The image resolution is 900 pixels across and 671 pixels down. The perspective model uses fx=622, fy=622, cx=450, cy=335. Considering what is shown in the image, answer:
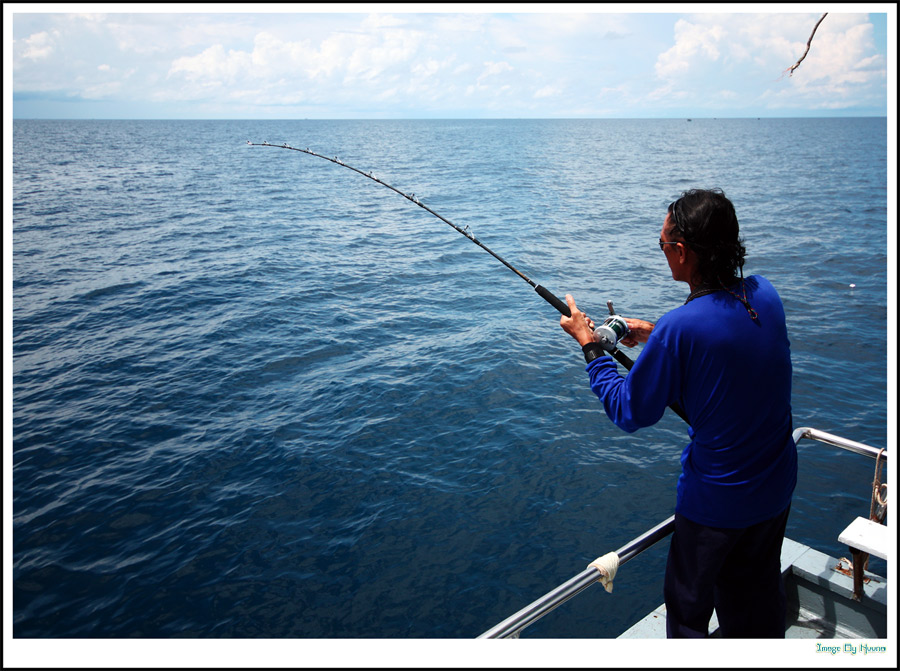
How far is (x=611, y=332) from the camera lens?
2.74 meters

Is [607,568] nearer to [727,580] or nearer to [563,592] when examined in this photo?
[563,592]

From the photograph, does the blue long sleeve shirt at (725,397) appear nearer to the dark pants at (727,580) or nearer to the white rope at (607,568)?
the dark pants at (727,580)

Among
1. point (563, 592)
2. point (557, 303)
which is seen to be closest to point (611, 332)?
point (557, 303)

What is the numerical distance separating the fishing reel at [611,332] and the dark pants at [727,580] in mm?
744

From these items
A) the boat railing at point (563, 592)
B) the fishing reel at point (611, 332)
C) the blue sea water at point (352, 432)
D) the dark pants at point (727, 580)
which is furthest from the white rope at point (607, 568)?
the blue sea water at point (352, 432)

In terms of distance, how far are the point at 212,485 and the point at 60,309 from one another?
9902mm

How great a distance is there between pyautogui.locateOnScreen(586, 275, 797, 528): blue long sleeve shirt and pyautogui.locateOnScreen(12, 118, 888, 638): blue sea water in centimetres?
431

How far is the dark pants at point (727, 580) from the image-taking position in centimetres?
234

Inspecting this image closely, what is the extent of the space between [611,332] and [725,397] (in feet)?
2.31

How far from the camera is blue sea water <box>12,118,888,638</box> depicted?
6.38 meters

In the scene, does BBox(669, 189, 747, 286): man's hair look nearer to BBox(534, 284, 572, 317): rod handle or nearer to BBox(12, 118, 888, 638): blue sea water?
BBox(534, 284, 572, 317): rod handle

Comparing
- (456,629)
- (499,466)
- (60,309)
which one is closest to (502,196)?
(60,309)

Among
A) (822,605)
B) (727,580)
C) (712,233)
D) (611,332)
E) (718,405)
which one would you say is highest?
(712,233)

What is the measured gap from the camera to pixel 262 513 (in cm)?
745
